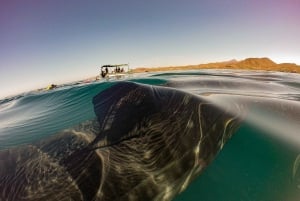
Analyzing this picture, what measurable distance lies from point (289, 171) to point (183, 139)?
1451mm

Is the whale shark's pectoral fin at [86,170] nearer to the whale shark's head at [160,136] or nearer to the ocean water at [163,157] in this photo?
the ocean water at [163,157]

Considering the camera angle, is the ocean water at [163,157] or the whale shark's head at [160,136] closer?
the ocean water at [163,157]

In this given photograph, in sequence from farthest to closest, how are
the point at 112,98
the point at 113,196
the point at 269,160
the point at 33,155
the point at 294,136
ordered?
1. the point at 112,98
2. the point at 294,136
3. the point at 33,155
4. the point at 269,160
5. the point at 113,196

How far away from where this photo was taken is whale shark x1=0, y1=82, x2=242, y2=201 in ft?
8.75

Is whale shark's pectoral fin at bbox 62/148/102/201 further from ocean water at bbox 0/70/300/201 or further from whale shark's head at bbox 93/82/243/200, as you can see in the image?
whale shark's head at bbox 93/82/243/200

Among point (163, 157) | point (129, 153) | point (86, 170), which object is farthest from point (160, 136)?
point (86, 170)

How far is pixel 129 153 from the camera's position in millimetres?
3133

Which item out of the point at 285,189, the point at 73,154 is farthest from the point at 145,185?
the point at 285,189

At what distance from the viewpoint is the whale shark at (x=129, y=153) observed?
2.67 metres

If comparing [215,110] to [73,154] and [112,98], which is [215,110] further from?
[73,154]

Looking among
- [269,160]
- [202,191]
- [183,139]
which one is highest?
[183,139]

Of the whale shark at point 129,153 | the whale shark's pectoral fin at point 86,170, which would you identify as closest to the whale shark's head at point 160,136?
the whale shark at point 129,153

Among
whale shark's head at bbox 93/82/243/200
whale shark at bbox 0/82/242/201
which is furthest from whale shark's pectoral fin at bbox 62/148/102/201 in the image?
whale shark's head at bbox 93/82/243/200

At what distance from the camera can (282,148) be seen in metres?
3.42
